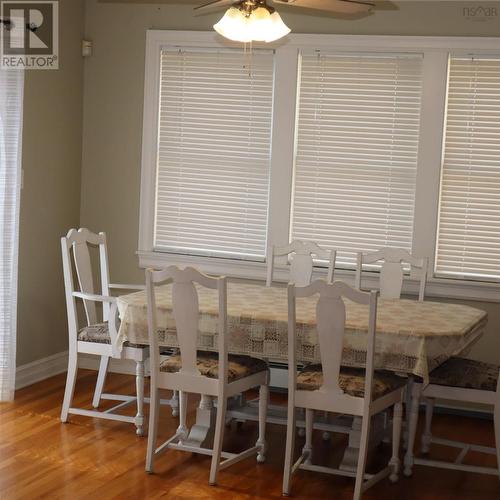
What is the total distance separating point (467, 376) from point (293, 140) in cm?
219

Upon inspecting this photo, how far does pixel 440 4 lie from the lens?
219 inches

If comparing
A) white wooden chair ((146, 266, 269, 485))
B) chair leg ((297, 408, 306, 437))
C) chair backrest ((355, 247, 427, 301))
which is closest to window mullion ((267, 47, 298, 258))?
chair backrest ((355, 247, 427, 301))

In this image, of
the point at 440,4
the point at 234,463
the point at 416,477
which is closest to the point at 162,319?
the point at 234,463

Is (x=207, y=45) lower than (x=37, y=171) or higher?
higher

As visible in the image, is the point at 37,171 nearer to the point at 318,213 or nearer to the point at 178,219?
the point at 178,219

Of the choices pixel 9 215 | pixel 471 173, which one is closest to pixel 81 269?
pixel 9 215

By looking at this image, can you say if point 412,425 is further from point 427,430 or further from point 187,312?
point 187,312

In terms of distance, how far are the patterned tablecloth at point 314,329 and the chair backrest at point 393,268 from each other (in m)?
0.45

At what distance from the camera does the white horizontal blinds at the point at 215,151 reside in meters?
5.96

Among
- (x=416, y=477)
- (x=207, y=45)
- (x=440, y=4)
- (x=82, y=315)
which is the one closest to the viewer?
(x=416, y=477)

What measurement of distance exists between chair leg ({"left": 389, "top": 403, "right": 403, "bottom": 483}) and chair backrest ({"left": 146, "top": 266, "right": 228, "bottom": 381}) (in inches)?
33.2

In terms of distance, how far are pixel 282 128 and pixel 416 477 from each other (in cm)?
251

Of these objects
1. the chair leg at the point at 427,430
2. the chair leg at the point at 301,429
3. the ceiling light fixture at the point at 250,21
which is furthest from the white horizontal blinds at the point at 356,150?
the ceiling light fixture at the point at 250,21

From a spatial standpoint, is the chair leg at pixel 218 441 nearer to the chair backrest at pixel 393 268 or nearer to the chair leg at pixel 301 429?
the chair leg at pixel 301 429
